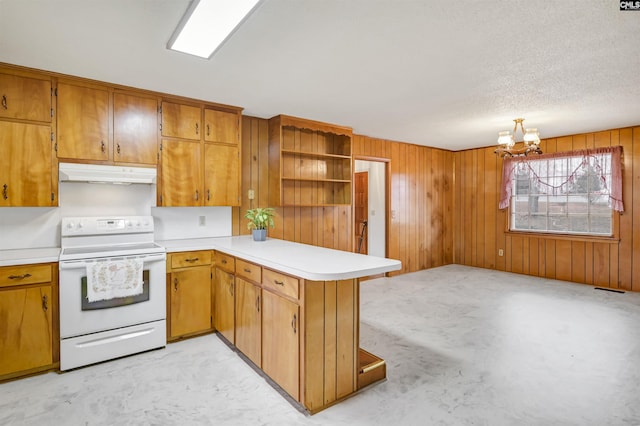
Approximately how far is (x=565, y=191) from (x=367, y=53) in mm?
4825

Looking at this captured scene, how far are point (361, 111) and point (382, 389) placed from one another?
2932mm

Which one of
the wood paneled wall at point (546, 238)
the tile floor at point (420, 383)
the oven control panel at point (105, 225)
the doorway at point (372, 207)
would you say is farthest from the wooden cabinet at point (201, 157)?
the wood paneled wall at point (546, 238)

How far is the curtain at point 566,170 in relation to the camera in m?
4.84

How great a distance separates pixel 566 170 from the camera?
17.6 ft

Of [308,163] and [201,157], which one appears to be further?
[308,163]

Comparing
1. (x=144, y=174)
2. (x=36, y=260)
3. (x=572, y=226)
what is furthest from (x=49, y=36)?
(x=572, y=226)

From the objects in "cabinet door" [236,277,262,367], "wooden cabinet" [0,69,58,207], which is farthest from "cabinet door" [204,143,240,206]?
"wooden cabinet" [0,69,58,207]

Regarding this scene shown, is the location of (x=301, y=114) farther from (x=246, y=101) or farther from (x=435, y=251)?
(x=435, y=251)

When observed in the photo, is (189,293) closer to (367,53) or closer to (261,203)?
(261,203)

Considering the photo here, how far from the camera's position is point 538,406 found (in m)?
2.11

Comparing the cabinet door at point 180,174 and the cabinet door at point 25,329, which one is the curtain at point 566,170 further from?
the cabinet door at point 25,329

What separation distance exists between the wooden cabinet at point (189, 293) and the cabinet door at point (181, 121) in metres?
1.22

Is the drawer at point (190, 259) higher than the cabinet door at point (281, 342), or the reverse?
the drawer at point (190, 259)

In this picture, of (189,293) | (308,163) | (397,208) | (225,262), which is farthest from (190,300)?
(397,208)
